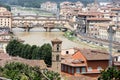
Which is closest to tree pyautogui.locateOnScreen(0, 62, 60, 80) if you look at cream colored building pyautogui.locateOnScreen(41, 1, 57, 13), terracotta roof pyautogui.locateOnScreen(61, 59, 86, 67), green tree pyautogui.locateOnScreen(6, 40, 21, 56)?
terracotta roof pyautogui.locateOnScreen(61, 59, 86, 67)

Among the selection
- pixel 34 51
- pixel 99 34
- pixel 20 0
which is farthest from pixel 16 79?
pixel 20 0

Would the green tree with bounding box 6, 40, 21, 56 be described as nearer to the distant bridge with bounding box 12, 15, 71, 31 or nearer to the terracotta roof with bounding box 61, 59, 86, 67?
the terracotta roof with bounding box 61, 59, 86, 67

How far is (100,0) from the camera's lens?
269ft

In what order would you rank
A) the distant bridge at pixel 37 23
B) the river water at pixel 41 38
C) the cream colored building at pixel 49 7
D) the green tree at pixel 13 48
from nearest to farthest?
1. the green tree at pixel 13 48
2. the river water at pixel 41 38
3. the distant bridge at pixel 37 23
4. the cream colored building at pixel 49 7

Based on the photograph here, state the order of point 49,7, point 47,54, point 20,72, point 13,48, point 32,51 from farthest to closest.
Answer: point 49,7 < point 13,48 < point 32,51 < point 47,54 < point 20,72

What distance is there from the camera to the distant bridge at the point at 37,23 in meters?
37.9

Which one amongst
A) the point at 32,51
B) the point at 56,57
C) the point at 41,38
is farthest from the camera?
the point at 41,38

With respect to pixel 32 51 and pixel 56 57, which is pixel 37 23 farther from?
pixel 56 57

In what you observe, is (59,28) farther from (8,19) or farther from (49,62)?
(49,62)

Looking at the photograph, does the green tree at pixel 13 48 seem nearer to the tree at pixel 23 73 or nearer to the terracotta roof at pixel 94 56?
the terracotta roof at pixel 94 56

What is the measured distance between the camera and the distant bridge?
37.9 metres

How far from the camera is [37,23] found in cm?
4203

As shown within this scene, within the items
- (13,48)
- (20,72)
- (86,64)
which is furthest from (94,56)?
(13,48)

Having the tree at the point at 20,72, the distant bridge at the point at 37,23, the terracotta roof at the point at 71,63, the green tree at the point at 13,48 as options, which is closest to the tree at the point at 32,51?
the green tree at the point at 13,48
